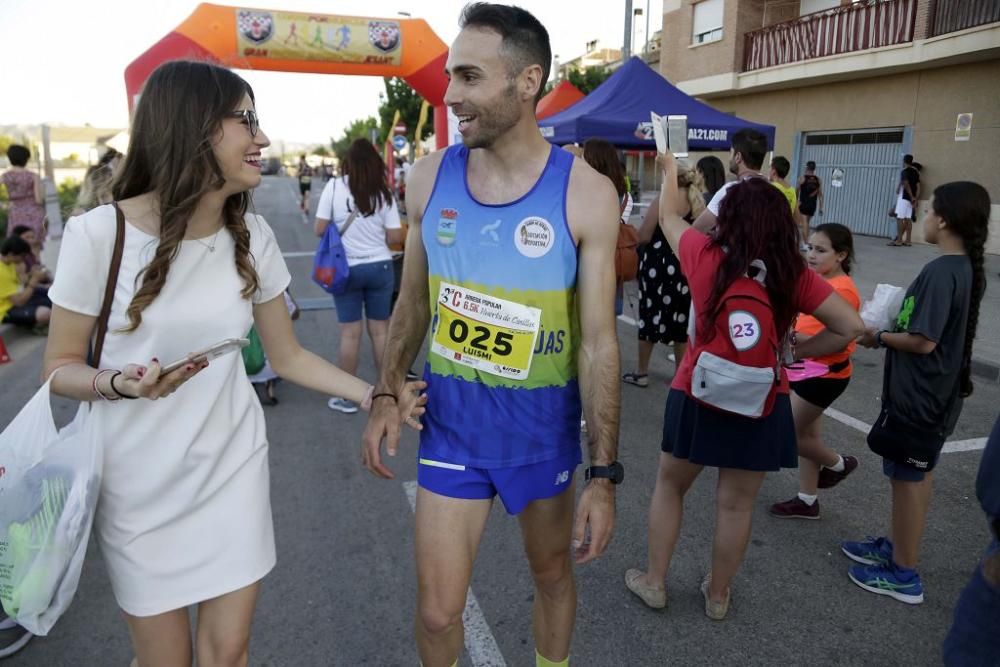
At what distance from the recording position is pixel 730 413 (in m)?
2.71

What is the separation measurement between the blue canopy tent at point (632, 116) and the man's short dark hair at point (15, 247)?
6217 millimetres

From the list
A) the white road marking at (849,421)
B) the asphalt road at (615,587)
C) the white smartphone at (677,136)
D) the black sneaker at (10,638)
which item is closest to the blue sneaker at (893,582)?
the asphalt road at (615,587)

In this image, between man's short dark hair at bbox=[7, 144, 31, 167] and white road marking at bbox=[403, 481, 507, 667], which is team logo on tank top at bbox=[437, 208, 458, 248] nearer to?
white road marking at bbox=[403, 481, 507, 667]

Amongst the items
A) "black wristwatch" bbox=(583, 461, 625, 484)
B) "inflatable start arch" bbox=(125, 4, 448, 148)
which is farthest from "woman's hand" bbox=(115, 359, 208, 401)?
"inflatable start arch" bbox=(125, 4, 448, 148)

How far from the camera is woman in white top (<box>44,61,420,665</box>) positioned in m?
1.71

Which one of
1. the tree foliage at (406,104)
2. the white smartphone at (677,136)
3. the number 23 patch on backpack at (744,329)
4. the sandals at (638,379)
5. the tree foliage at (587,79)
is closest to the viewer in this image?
the number 23 patch on backpack at (744,329)

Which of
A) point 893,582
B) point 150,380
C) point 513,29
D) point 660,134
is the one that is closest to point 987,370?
point 893,582

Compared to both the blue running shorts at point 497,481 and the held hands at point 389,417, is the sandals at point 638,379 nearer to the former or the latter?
the blue running shorts at point 497,481

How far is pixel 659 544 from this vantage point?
3.03 metres

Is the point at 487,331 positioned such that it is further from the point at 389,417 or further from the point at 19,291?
the point at 19,291

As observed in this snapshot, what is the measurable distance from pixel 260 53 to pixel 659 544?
11.9m

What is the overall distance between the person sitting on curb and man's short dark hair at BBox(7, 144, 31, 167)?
266cm

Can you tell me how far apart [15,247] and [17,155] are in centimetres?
323

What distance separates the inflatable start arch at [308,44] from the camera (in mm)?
11570
